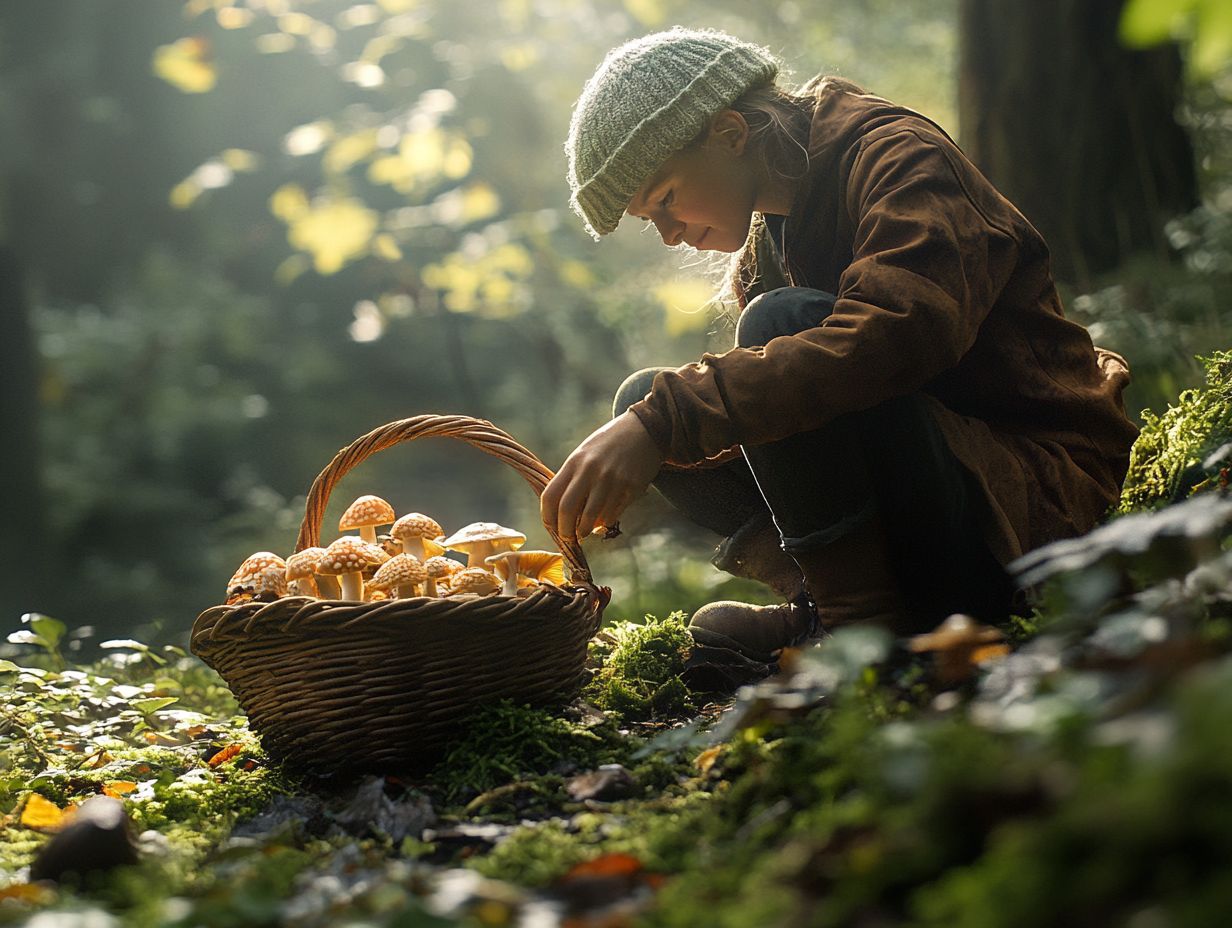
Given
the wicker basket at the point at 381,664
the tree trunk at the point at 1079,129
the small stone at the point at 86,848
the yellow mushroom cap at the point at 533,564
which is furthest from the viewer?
the tree trunk at the point at 1079,129

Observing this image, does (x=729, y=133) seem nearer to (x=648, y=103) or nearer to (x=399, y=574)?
(x=648, y=103)

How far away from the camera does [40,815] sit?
2.13 meters

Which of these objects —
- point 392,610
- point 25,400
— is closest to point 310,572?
point 392,610

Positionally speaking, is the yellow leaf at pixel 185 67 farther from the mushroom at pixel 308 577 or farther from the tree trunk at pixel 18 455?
the mushroom at pixel 308 577

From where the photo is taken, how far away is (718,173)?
2.56m

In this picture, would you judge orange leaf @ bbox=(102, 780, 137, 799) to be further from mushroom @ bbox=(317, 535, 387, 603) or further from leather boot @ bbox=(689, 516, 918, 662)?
leather boot @ bbox=(689, 516, 918, 662)

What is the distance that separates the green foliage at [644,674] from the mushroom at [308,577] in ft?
2.26

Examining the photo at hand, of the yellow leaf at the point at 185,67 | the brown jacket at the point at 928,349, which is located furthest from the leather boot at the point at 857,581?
the yellow leaf at the point at 185,67

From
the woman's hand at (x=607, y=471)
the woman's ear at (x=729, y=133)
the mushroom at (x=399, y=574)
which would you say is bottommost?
the mushroom at (x=399, y=574)

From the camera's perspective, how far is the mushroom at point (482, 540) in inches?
98.2

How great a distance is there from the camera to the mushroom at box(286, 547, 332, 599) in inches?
94.0

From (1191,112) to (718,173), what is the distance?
3970 millimetres

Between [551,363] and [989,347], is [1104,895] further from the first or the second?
[551,363]

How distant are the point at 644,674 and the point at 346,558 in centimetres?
82
